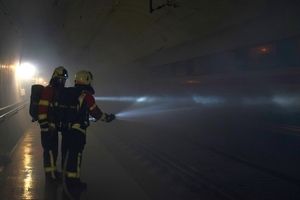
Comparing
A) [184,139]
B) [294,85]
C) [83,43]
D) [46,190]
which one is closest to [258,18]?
[294,85]

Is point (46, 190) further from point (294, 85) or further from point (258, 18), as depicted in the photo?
point (258, 18)

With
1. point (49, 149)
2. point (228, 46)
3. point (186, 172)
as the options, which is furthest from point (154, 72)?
point (49, 149)

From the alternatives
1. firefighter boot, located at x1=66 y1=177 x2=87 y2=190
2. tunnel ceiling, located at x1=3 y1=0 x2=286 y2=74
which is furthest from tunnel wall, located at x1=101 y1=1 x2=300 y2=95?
firefighter boot, located at x1=66 y1=177 x2=87 y2=190

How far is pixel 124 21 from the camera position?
64.0 ft

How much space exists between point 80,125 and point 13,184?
159cm

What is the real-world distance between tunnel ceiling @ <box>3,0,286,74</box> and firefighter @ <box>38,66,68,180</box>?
141 inches

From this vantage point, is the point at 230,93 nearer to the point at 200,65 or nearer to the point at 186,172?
the point at 200,65

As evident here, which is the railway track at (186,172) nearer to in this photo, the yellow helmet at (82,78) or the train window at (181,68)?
the yellow helmet at (82,78)

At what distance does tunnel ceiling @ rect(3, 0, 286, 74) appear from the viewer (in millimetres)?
12031

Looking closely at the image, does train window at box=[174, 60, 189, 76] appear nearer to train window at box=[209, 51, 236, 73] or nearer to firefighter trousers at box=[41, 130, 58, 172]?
train window at box=[209, 51, 236, 73]

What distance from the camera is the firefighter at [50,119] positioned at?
608cm

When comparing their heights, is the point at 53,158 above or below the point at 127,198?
above

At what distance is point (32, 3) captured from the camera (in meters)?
11.7

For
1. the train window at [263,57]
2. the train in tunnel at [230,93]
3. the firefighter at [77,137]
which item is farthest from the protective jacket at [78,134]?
the train window at [263,57]
